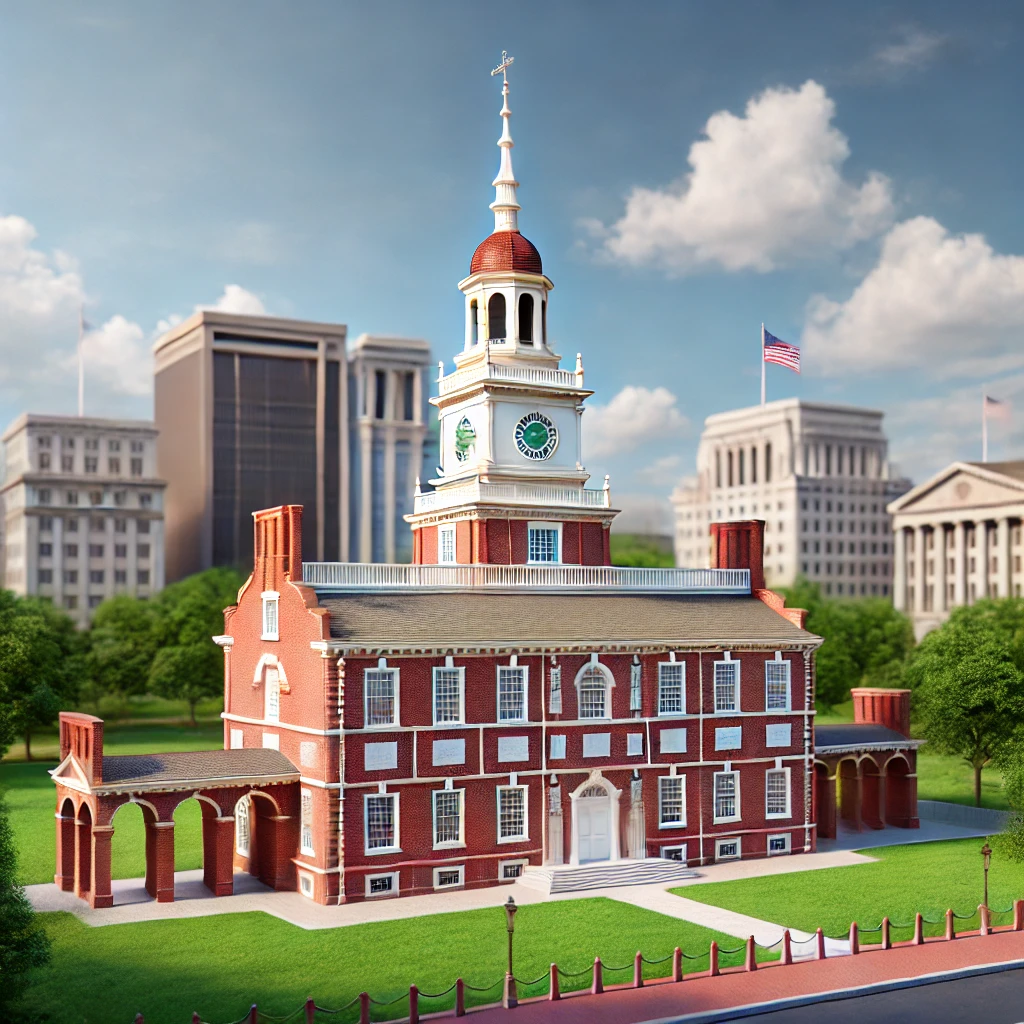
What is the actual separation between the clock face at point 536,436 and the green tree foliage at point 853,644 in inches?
1572

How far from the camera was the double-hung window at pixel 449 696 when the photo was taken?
→ 44531 mm

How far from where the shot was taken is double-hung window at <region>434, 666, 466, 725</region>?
44.5 m

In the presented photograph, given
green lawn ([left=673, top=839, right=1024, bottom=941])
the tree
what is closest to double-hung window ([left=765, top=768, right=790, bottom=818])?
green lawn ([left=673, top=839, right=1024, bottom=941])

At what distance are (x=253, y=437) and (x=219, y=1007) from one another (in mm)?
150992

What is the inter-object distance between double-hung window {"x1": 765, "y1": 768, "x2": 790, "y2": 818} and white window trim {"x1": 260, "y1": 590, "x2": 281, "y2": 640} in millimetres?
19250

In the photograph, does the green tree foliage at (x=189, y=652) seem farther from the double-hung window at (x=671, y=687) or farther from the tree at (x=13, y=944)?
the tree at (x=13, y=944)

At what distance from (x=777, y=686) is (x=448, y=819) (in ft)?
47.3

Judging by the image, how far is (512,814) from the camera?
4556cm

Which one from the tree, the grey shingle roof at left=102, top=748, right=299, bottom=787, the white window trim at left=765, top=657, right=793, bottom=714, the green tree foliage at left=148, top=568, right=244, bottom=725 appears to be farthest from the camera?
the green tree foliage at left=148, top=568, right=244, bottom=725

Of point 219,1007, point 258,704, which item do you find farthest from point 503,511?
point 219,1007

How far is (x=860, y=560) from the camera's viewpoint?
650ft

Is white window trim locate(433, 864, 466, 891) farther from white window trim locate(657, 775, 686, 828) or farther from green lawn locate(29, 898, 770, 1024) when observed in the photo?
white window trim locate(657, 775, 686, 828)

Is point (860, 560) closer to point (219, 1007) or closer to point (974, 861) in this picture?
point (974, 861)

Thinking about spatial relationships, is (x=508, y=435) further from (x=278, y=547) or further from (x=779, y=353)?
(x=779, y=353)
